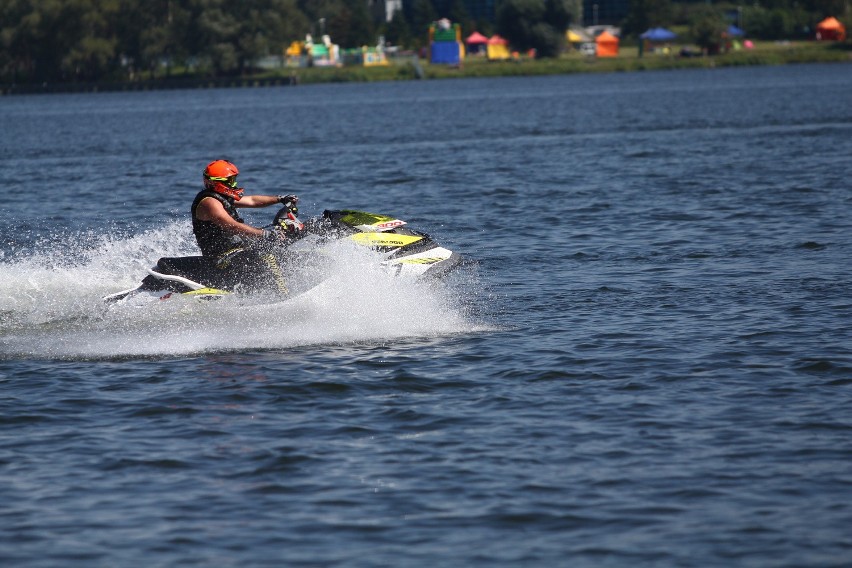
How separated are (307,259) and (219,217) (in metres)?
0.97

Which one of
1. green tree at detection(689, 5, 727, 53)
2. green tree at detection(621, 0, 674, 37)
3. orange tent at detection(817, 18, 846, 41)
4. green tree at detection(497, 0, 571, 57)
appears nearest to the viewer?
green tree at detection(689, 5, 727, 53)

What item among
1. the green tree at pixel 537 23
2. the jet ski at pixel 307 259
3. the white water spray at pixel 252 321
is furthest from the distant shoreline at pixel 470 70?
the white water spray at pixel 252 321

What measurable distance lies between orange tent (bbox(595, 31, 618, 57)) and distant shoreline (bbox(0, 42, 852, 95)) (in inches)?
145

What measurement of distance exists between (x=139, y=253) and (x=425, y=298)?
466 cm

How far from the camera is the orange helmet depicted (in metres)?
13.1

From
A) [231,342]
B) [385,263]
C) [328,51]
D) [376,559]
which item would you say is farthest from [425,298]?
[328,51]

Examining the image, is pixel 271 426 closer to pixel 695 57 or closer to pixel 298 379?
pixel 298 379

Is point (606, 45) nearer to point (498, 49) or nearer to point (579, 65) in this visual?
point (579, 65)

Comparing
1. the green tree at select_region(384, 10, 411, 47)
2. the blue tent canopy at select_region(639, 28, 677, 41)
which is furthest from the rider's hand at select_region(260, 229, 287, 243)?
the green tree at select_region(384, 10, 411, 47)

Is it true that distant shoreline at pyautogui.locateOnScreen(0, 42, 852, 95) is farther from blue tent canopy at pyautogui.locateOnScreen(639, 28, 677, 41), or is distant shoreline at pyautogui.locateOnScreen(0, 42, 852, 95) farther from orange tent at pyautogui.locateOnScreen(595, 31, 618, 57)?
blue tent canopy at pyautogui.locateOnScreen(639, 28, 677, 41)

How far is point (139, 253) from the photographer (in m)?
16.8

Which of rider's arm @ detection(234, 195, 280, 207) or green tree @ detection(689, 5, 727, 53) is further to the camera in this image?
green tree @ detection(689, 5, 727, 53)

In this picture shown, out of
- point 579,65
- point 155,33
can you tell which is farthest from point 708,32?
point 155,33

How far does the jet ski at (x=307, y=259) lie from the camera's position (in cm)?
1306
